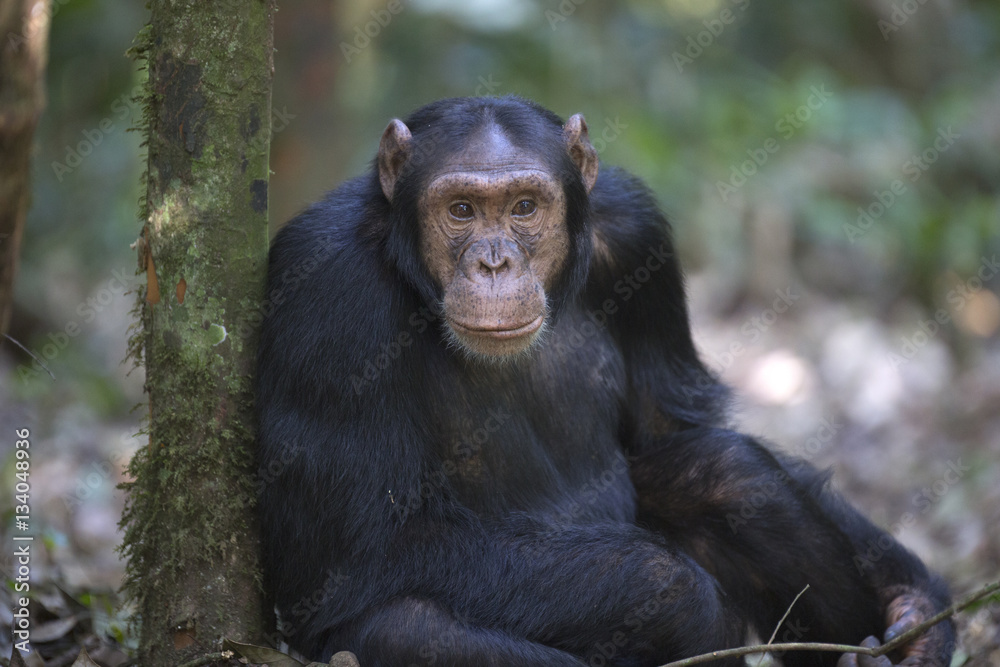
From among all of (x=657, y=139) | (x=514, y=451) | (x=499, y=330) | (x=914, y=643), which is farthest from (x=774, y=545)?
(x=657, y=139)

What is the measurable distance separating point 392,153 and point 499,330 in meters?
1.01

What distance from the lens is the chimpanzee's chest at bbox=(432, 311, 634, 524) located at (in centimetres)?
470

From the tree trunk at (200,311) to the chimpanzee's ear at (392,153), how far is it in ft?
1.80

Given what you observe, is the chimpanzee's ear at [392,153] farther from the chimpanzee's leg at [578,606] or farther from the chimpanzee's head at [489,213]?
the chimpanzee's leg at [578,606]

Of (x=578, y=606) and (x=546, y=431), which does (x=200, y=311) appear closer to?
(x=546, y=431)

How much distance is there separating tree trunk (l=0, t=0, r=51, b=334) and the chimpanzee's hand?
385cm

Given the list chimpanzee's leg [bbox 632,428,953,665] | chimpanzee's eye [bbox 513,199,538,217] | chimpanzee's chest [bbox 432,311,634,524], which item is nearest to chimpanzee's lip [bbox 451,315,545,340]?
chimpanzee's chest [bbox 432,311,634,524]

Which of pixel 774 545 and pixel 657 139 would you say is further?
pixel 657 139

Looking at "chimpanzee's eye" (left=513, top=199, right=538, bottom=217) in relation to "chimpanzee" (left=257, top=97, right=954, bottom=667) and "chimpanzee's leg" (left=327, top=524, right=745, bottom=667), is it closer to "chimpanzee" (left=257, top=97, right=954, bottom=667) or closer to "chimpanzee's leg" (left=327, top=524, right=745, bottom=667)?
"chimpanzee" (left=257, top=97, right=954, bottom=667)

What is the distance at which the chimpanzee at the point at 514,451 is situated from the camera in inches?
169

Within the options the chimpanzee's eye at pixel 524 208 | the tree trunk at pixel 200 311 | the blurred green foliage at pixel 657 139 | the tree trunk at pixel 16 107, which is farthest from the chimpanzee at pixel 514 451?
the blurred green foliage at pixel 657 139

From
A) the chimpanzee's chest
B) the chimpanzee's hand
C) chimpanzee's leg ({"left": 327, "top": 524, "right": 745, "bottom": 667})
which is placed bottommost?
the chimpanzee's hand

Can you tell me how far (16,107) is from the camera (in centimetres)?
Result: 361

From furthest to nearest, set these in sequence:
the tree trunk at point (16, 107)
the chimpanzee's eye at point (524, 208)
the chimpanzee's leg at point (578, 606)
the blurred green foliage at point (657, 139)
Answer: the blurred green foliage at point (657, 139)
the chimpanzee's eye at point (524, 208)
the chimpanzee's leg at point (578, 606)
the tree trunk at point (16, 107)
